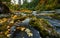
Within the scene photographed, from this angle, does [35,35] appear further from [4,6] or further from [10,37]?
[4,6]

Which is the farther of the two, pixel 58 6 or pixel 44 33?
pixel 58 6

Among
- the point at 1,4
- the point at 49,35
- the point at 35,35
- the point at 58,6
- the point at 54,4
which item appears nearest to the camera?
the point at 35,35

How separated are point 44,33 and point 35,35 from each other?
353mm

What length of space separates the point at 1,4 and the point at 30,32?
205 cm

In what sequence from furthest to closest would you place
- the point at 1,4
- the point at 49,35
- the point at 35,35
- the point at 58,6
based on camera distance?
the point at 58,6, the point at 1,4, the point at 49,35, the point at 35,35

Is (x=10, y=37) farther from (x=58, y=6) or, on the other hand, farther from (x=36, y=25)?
(x=58, y=6)

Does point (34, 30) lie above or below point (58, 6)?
above

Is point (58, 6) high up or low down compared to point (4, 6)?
down

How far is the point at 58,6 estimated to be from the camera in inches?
332

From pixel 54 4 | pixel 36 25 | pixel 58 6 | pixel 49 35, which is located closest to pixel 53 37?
pixel 49 35

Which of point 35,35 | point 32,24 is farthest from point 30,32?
point 32,24

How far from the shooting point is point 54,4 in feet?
29.7

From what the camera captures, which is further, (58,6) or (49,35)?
(58,6)

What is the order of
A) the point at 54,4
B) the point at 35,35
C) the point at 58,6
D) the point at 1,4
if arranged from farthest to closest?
the point at 54,4 < the point at 58,6 < the point at 1,4 < the point at 35,35
